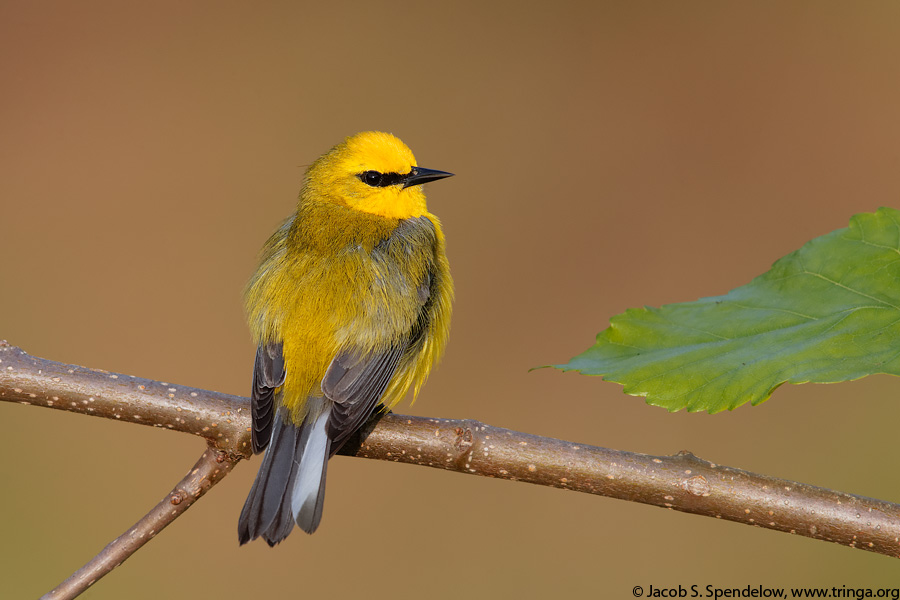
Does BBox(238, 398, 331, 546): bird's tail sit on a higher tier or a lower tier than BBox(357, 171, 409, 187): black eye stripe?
lower

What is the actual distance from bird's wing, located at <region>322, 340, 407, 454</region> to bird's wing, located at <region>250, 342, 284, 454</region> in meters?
0.12

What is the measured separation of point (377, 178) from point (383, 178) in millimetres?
20

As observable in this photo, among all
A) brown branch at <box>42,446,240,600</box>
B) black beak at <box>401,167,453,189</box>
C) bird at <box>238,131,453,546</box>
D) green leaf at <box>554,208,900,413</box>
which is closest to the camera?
green leaf at <box>554,208,900,413</box>

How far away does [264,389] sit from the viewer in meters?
1.94

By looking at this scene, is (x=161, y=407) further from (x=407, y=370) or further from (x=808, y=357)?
(x=808, y=357)

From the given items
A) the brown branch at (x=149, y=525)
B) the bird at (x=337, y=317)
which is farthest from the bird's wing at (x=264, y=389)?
the brown branch at (x=149, y=525)

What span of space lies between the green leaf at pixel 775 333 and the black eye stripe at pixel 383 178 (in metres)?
1.33

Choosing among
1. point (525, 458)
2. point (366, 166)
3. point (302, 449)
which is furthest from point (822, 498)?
point (366, 166)

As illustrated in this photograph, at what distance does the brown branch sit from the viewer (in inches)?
54.7

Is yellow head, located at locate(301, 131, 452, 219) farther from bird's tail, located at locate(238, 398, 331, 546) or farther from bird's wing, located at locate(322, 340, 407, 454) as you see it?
bird's tail, located at locate(238, 398, 331, 546)

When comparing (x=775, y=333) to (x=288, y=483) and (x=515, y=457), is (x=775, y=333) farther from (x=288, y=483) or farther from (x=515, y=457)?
(x=288, y=483)

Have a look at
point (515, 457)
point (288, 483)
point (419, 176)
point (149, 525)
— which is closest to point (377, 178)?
point (419, 176)

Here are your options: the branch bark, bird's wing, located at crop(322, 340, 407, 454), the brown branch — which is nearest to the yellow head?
bird's wing, located at crop(322, 340, 407, 454)

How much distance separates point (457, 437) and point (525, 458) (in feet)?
0.49
